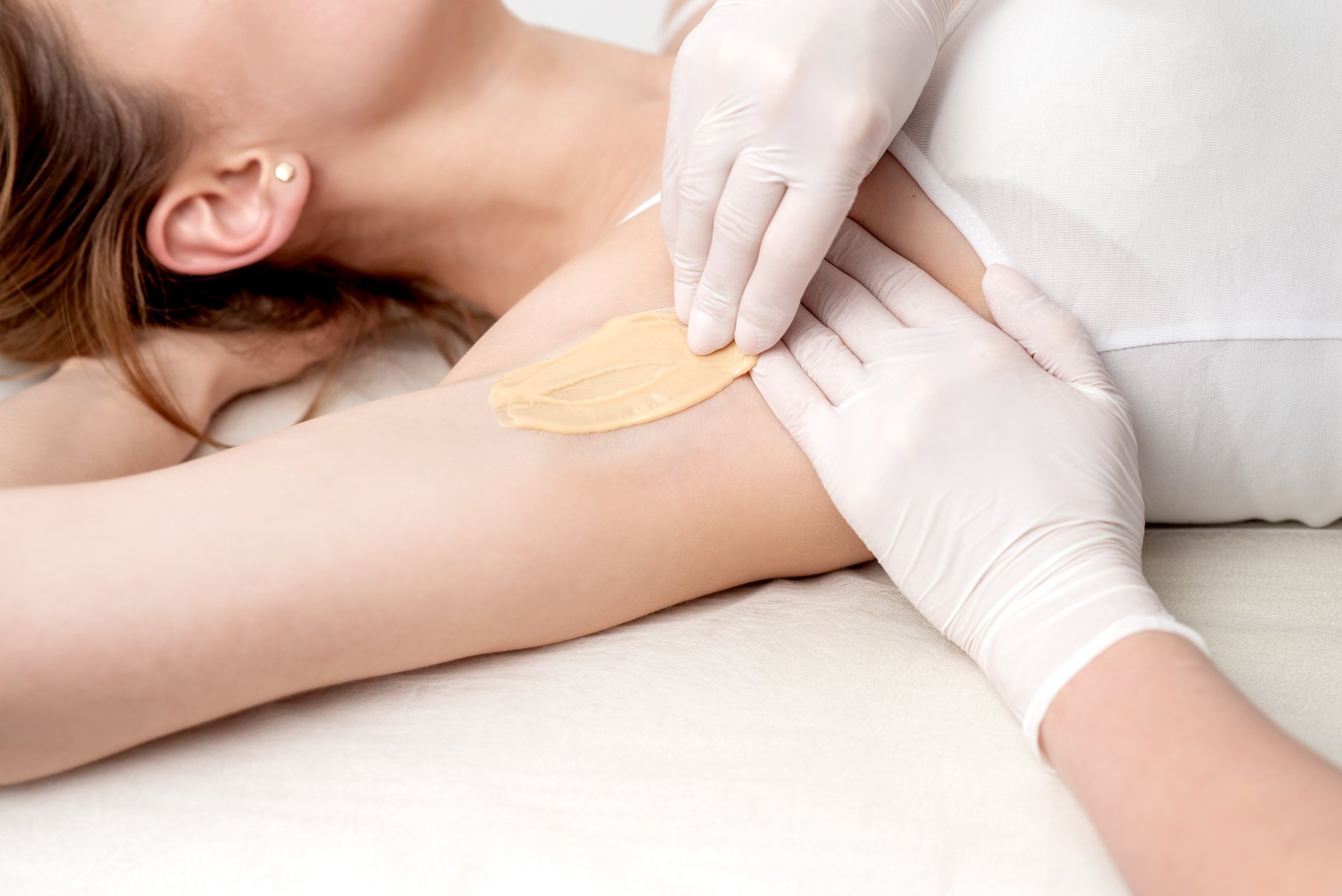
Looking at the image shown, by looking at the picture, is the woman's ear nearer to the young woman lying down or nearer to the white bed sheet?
the young woman lying down

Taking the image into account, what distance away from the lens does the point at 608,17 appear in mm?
2738

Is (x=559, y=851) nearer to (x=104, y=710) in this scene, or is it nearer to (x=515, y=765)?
(x=515, y=765)

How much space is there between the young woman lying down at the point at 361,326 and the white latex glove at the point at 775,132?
1.9 inches

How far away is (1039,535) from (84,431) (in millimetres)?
1185

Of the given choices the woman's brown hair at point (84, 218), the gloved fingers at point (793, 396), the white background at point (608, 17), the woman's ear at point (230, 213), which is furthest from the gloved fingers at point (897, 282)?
the white background at point (608, 17)

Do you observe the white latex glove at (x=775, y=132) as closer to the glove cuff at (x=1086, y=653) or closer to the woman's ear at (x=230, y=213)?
the glove cuff at (x=1086, y=653)

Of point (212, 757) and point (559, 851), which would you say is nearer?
point (559, 851)

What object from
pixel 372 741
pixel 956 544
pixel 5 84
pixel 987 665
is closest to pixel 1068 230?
pixel 956 544

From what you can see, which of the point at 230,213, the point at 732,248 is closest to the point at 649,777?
the point at 732,248

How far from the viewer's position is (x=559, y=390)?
1051 mm

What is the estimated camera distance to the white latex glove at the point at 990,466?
898 millimetres

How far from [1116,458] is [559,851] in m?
0.64

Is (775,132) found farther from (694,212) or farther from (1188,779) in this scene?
(1188,779)

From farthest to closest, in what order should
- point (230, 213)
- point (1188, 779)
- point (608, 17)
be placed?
point (608, 17), point (230, 213), point (1188, 779)
